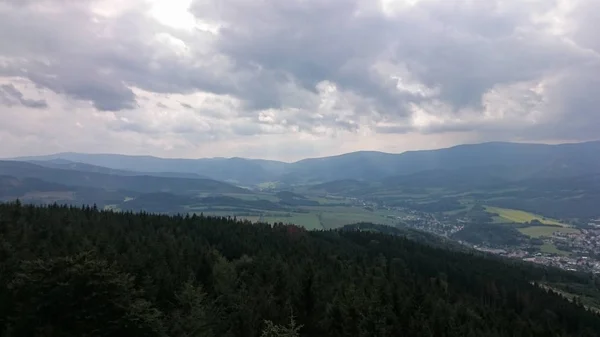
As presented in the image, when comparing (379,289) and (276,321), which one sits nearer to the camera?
(276,321)

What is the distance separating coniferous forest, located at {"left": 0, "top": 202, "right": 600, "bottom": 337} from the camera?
119 ft

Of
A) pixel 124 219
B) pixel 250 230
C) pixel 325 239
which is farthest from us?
pixel 325 239

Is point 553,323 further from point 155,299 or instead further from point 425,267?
point 155,299

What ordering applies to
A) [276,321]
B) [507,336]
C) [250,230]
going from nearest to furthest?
[276,321], [507,336], [250,230]

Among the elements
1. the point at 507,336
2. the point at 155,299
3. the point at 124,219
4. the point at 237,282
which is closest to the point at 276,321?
the point at 155,299

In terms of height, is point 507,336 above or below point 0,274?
below

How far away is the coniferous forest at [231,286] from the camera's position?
3625 cm

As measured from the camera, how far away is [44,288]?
3684 cm

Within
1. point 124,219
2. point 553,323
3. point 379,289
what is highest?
point 124,219

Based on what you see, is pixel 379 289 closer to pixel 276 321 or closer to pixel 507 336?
pixel 507 336

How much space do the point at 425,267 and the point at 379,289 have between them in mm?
70024

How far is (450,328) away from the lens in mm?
61562

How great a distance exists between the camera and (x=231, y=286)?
6694cm

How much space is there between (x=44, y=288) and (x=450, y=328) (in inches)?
1927
